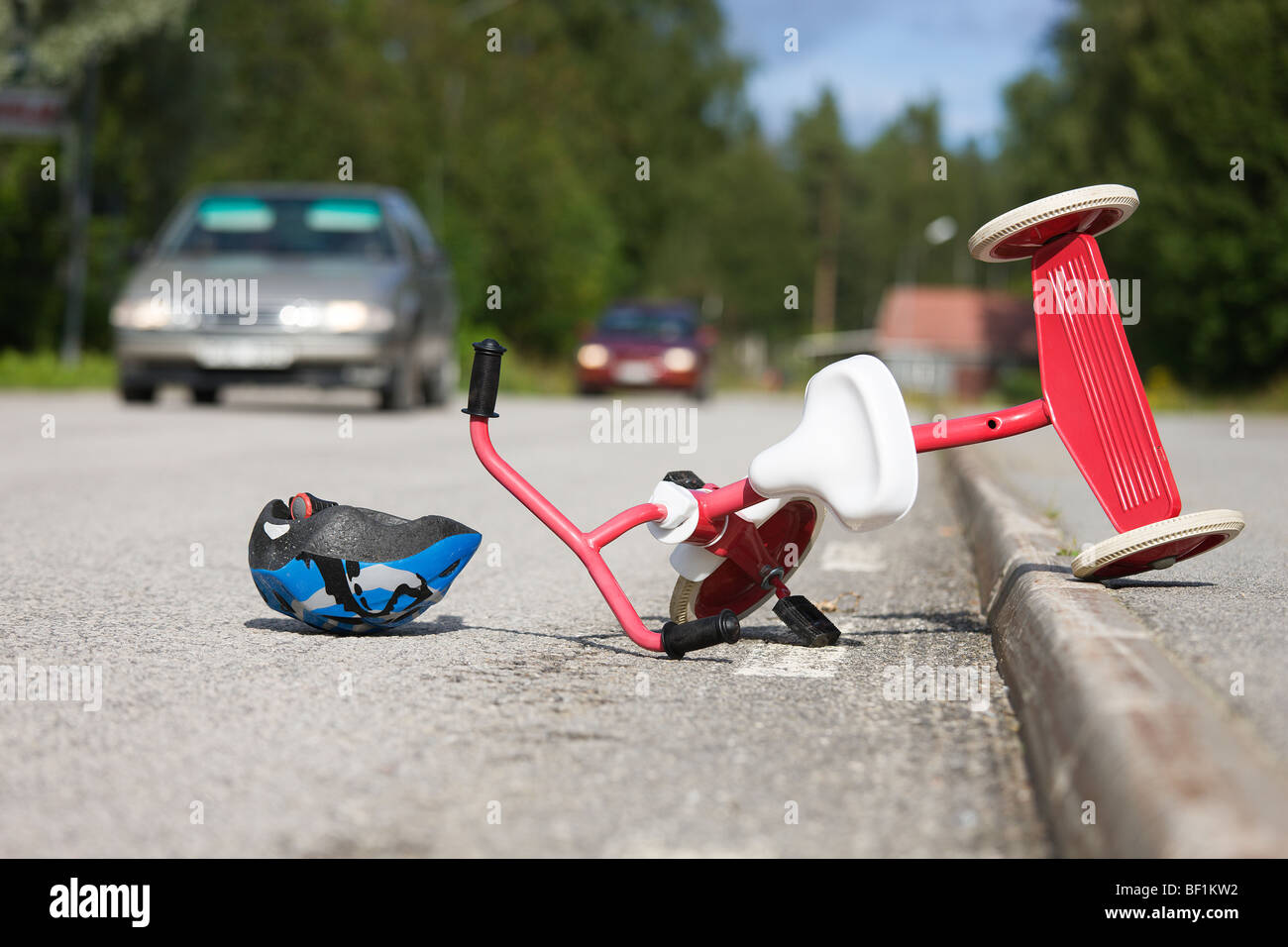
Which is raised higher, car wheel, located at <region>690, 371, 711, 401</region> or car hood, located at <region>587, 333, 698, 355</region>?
car hood, located at <region>587, 333, 698, 355</region>

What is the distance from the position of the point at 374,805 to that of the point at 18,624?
1.92m

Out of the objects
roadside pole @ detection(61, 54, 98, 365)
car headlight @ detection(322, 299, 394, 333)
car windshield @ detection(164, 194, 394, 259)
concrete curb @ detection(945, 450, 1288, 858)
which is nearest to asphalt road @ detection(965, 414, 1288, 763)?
concrete curb @ detection(945, 450, 1288, 858)

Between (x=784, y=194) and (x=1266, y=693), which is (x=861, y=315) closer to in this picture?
(x=784, y=194)

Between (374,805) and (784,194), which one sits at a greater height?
(784,194)

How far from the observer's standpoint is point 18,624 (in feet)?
13.2

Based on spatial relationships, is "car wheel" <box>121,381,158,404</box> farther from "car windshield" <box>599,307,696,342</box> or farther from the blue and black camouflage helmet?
the blue and black camouflage helmet

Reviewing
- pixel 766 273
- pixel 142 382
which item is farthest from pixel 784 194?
pixel 142 382

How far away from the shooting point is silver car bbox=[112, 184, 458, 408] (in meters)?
12.5

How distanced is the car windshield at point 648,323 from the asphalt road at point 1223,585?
12645 mm

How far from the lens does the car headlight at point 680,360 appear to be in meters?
20.8

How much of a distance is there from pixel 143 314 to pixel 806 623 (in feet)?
32.6

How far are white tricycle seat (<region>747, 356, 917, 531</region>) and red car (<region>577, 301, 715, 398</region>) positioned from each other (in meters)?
17.3

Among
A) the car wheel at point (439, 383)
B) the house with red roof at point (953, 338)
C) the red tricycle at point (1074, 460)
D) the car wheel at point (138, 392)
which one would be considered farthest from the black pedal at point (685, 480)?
the house with red roof at point (953, 338)

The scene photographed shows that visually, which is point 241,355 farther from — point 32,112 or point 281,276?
point 32,112
